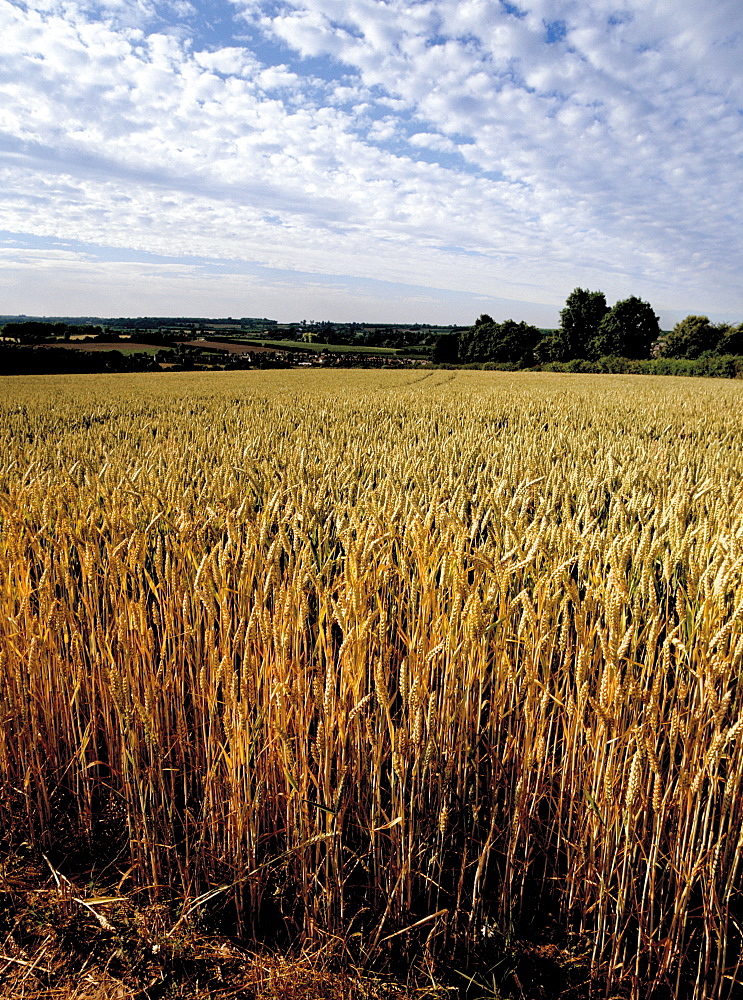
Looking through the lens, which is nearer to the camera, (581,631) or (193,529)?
(581,631)

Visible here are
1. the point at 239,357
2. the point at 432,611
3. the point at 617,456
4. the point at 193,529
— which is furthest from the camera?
the point at 239,357

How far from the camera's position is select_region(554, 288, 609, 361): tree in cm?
6812

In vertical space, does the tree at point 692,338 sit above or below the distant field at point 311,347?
above

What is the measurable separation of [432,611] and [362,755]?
21.7 inches

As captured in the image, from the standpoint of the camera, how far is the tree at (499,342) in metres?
85.0

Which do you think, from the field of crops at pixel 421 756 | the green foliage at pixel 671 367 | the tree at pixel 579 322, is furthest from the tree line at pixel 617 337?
the field of crops at pixel 421 756

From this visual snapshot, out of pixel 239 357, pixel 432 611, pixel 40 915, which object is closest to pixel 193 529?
pixel 432 611

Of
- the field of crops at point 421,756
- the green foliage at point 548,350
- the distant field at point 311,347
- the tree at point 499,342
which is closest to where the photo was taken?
the field of crops at point 421,756

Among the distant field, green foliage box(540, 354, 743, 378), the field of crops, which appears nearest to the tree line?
green foliage box(540, 354, 743, 378)

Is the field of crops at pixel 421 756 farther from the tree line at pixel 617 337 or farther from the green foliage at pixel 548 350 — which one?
the green foliage at pixel 548 350

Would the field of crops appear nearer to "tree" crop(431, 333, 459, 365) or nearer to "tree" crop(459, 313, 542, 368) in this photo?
"tree" crop(431, 333, 459, 365)

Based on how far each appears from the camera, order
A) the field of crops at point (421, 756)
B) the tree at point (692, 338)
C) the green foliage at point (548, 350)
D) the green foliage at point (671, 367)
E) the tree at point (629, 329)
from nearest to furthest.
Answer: the field of crops at point (421, 756), the green foliage at point (671, 367), the tree at point (629, 329), the tree at point (692, 338), the green foliage at point (548, 350)

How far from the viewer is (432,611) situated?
2035 mm

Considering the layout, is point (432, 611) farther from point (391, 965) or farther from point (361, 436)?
point (361, 436)
